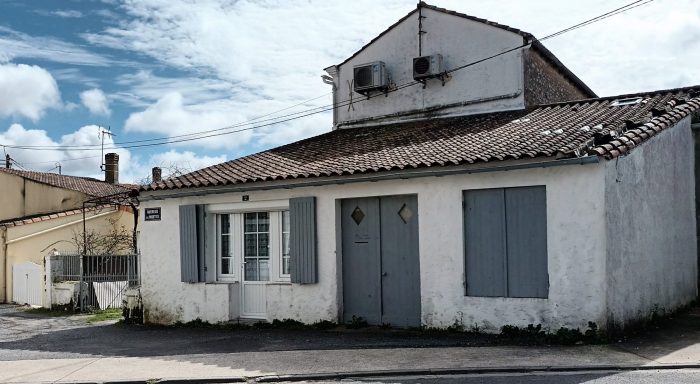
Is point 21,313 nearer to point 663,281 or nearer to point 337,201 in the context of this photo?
point 337,201

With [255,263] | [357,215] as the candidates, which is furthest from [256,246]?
[357,215]

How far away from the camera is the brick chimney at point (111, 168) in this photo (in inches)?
1305

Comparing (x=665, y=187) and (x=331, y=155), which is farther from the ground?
(x=331, y=155)

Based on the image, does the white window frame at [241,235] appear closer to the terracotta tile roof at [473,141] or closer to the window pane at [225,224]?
the window pane at [225,224]

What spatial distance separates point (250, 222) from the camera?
1377 cm

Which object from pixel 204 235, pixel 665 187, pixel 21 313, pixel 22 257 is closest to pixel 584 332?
pixel 665 187

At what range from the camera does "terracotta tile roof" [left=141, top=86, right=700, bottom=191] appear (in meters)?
10.7

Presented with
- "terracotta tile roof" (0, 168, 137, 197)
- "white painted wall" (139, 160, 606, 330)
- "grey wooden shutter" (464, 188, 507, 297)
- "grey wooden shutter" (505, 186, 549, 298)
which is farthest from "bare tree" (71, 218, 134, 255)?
"grey wooden shutter" (505, 186, 549, 298)

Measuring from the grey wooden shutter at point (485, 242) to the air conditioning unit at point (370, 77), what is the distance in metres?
6.63

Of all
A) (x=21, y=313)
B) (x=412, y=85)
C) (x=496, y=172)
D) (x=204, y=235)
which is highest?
(x=412, y=85)

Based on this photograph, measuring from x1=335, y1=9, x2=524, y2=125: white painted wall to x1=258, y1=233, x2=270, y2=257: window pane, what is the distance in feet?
17.7

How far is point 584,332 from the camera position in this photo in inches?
391

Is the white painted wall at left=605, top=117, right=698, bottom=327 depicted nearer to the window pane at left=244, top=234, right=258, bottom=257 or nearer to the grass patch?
the window pane at left=244, top=234, right=258, bottom=257

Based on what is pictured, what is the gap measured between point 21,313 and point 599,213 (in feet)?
49.6
